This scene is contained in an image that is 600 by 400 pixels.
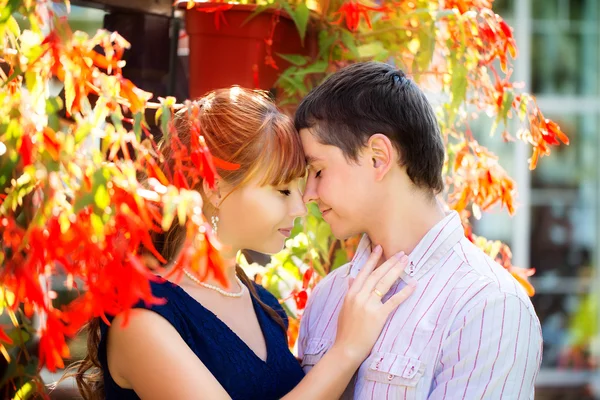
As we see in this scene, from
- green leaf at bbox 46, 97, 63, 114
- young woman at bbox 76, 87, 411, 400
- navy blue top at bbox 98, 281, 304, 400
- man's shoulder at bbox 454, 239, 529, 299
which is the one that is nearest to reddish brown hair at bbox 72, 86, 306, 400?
young woman at bbox 76, 87, 411, 400

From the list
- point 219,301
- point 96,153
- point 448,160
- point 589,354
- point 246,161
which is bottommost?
point 589,354

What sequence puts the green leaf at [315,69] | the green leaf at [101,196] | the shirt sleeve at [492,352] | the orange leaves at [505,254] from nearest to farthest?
the green leaf at [101,196]
the shirt sleeve at [492,352]
the green leaf at [315,69]
the orange leaves at [505,254]

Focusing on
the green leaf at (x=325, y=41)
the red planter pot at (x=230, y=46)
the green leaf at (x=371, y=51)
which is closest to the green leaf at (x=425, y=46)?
the green leaf at (x=371, y=51)

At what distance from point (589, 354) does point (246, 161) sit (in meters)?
4.34

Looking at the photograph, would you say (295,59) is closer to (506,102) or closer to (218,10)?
(218,10)

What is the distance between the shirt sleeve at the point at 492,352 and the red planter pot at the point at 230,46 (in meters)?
0.74

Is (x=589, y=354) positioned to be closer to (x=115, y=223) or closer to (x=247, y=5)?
(x=247, y=5)

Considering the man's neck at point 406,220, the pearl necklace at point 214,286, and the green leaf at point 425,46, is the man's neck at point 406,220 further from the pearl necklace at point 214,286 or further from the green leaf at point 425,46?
the green leaf at point 425,46

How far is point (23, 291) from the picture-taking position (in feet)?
3.48

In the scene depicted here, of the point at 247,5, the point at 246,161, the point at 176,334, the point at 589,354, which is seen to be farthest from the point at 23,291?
the point at 589,354

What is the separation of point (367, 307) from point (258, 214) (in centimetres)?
26

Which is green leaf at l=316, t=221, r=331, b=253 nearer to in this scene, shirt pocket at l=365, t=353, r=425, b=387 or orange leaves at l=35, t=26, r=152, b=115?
shirt pocket at l=365, t=353, r=425, b=387

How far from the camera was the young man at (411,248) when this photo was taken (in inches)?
54.8

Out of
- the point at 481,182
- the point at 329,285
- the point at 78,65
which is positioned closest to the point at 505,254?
the point at 481,182
